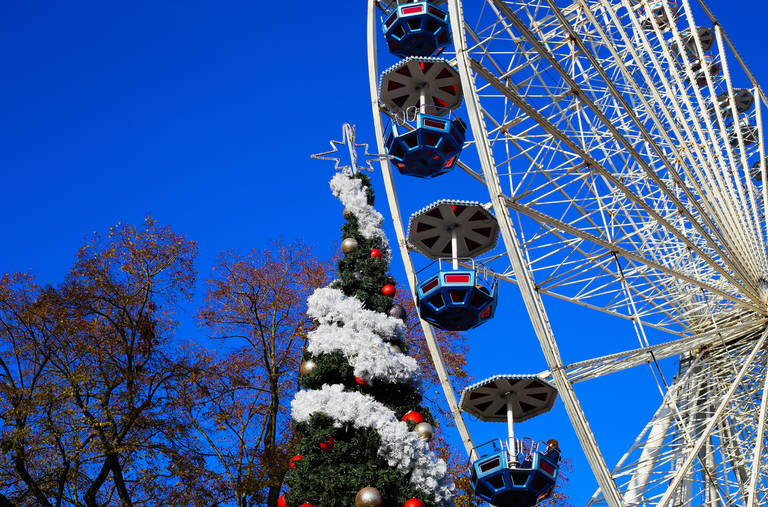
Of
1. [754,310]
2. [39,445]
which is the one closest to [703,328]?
[754,310]

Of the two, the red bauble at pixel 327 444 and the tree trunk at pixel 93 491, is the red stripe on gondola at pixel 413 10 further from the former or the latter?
the tree trunk at pixel 93 491

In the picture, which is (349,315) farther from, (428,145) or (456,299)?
(428,145)

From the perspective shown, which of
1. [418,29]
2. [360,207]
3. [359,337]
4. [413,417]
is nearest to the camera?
[413,417]

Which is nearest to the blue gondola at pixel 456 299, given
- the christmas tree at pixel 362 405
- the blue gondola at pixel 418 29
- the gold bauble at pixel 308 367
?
the christmas tree at pixel 362 405

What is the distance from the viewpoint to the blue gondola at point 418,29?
18031 mm

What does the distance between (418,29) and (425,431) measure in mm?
9051

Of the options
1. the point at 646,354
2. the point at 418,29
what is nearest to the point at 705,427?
the point at 646,354

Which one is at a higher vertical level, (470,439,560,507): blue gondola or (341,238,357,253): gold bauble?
(341,238,357,253): gold bauble

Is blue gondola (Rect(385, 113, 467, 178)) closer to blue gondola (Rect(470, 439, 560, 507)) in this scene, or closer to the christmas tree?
the christmas tree

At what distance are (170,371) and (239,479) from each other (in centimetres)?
241

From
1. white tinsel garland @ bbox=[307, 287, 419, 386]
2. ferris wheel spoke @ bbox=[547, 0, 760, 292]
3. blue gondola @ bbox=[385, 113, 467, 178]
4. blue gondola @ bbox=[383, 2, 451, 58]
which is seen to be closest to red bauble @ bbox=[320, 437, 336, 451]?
white tinsel garland @ bbox=[307, 287, 419, 386]

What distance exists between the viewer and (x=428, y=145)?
16469 millimetres

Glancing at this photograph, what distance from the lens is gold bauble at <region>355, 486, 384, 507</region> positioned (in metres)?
11.1

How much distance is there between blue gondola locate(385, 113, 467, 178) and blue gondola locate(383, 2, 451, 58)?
7.62 ft
